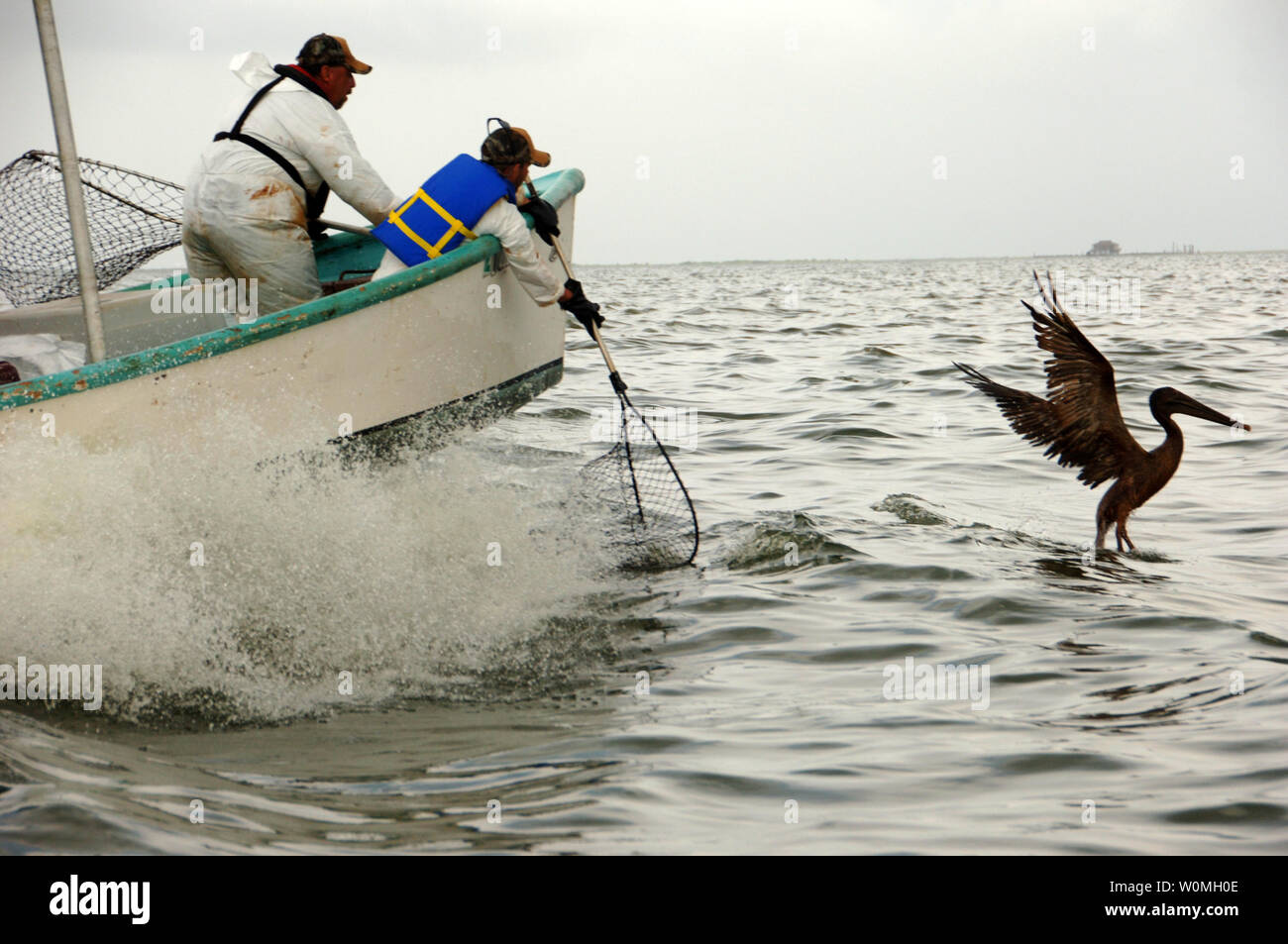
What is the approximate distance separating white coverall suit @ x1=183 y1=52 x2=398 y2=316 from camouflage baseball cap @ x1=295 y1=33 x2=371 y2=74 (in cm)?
18

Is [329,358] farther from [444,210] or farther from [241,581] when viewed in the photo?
[241,581]

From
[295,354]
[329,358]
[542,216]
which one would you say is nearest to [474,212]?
[542,216]

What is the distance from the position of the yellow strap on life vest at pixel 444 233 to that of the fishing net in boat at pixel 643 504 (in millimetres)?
1205

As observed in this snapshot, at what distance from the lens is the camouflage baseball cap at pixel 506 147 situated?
6535 mm

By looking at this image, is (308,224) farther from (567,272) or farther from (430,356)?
(567,272)

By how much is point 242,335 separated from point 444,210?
156 centimetres

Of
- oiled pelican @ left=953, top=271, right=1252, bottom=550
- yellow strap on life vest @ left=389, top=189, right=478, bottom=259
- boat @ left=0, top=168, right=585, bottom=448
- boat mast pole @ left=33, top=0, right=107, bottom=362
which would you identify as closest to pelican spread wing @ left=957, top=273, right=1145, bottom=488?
oiled pelican @ left=953, top=271, right=1252, bottom=550

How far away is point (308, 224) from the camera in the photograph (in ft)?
22.6

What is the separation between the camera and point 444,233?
6691 millimetres

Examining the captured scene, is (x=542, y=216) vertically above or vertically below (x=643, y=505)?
above

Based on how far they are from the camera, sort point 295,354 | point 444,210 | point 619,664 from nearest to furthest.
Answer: point 619,664 → point 295,354 → point 444,210

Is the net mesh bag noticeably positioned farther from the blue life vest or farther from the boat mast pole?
the boat mast pole
